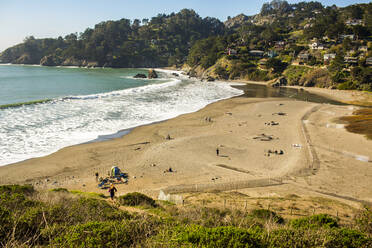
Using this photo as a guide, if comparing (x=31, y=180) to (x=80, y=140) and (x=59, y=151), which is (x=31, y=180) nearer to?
(x=59, y=151)

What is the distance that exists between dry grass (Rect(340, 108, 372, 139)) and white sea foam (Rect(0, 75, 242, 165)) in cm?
2153

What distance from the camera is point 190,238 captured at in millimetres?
6129

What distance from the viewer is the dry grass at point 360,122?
26.3 m

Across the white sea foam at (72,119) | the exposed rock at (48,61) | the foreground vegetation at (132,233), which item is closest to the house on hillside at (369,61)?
the white sea foam at (72,119)

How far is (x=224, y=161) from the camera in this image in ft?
62.7

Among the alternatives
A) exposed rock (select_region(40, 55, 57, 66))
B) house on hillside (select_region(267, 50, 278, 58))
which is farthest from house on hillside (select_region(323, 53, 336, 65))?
exposed rock (select_region(40, 55, 57, 66))

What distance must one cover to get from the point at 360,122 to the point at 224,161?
2195 cm

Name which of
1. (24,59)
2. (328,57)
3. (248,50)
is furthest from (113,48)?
(328,57)

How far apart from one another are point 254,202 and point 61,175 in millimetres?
13302

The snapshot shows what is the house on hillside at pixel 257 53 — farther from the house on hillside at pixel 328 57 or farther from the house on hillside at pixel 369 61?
the house on hillside at pixel 369 61

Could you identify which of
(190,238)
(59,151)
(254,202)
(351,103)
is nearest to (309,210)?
(254,202)

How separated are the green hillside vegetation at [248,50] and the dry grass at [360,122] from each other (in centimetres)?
2765

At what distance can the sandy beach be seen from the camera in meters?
15.5

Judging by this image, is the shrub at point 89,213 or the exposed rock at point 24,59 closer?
the shrub at point 89,213
